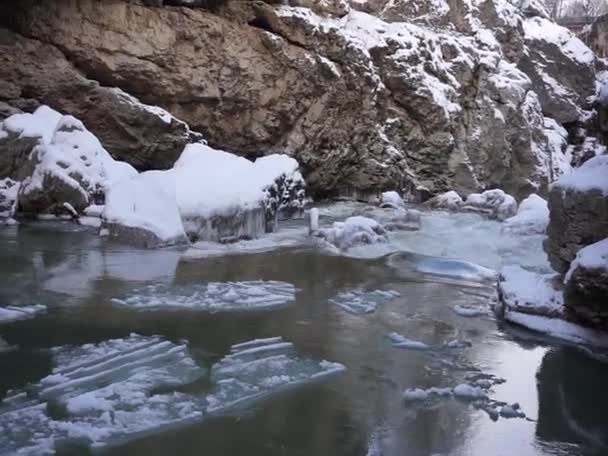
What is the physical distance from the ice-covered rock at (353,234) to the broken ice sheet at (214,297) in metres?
3.01

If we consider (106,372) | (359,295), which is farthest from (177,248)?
(106,372)

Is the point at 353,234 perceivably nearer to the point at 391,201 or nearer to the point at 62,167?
the point at 62,167

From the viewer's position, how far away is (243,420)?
397 centimetres

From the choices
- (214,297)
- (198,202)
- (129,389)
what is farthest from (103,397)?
(198,202)

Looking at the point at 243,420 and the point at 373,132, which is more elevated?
the point at 373,132

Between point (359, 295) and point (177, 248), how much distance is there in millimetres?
3316

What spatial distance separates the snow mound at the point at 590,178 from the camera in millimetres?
6120

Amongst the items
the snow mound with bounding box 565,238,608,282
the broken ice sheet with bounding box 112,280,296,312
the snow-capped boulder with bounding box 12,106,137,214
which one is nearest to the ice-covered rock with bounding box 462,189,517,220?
the snow-capped boulder with bounding box 12,106,137,214

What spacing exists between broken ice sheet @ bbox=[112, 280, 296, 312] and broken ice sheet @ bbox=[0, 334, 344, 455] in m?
1.03

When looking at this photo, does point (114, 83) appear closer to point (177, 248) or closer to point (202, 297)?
point (177, 248)

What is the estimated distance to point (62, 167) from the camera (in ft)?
37.8

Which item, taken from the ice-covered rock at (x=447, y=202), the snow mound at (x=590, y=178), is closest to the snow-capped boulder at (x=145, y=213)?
the snow mound at (x=590, y=178)

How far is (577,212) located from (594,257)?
91cm

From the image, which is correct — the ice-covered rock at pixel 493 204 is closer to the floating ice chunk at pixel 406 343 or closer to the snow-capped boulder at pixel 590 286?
the snow-capped boulder at pixel 590 286
